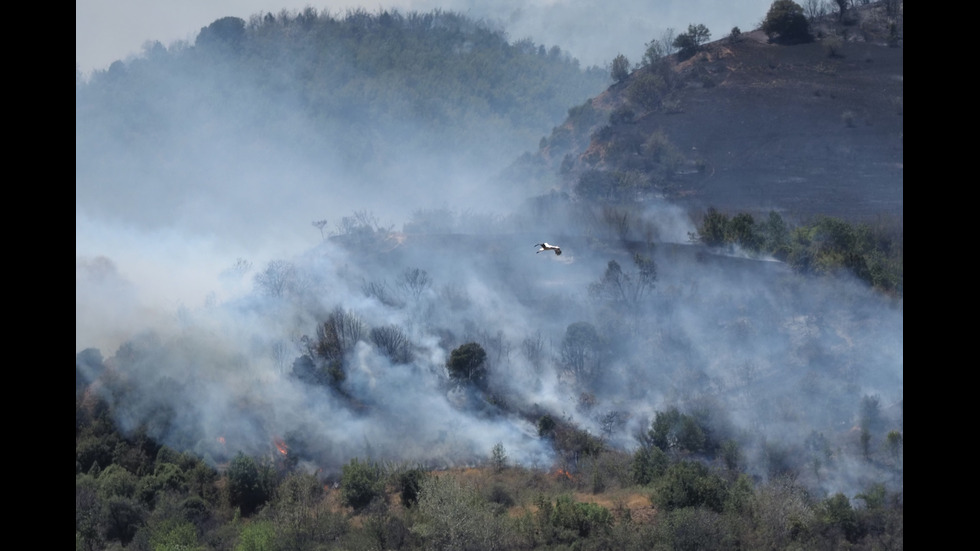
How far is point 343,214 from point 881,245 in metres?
74.3

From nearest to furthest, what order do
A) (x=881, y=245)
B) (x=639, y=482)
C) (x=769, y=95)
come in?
(x=639, y=482), (x=881, y=245), (x=769, y=95)

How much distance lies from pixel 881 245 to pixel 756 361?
81.1 feet

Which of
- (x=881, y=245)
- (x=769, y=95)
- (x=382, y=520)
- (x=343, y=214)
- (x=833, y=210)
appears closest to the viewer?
(x=382, y=520)

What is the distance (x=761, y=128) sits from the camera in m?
132

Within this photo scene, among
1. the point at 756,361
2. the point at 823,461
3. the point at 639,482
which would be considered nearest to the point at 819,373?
the point at 756,361

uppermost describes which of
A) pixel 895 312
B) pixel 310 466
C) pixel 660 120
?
pixel 660 120

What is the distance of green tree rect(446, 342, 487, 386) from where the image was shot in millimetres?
82125

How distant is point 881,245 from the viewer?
10400 cm

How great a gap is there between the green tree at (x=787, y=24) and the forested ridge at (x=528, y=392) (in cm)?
2847

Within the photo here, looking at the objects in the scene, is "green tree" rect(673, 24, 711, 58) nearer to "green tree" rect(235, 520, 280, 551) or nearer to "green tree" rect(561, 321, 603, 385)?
"green tree" rect(561, 321, 603, 385)

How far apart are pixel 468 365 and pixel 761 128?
201 ft

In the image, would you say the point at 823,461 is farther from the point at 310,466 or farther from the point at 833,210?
the point at 833,210

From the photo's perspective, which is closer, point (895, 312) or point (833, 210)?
point (895, 312)

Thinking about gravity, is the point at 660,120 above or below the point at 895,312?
above
